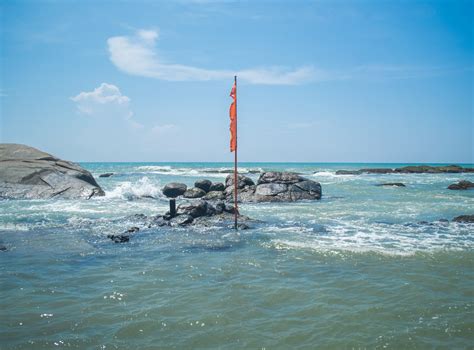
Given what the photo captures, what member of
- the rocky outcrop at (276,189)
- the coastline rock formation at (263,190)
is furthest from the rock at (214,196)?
the rocky outcrop at (276,189)

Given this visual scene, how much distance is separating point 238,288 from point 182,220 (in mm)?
7629

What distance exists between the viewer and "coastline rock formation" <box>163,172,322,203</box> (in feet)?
76.5

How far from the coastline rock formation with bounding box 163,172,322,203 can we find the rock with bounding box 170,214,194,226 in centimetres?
882

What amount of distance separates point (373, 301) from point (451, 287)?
2.04m

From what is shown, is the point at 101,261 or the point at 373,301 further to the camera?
the point at 101,261

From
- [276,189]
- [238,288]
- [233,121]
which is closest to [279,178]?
[276,189]

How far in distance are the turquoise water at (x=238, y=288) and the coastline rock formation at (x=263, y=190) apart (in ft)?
31.4

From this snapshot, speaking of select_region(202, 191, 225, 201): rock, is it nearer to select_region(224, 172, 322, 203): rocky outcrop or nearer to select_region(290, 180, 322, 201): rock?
select_region(224, 172, 322, 203): rocky outcrop

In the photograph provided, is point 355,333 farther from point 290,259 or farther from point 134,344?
point 290,259

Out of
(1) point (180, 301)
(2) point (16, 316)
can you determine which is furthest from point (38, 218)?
(1) point (180, 301)

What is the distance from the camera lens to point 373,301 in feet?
20.9

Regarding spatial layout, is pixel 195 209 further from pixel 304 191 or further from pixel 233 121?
pixel 304 191

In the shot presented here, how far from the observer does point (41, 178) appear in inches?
968

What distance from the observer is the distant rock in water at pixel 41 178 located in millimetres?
23391
